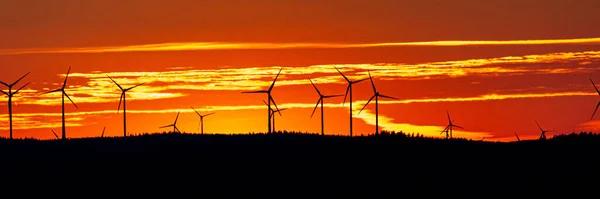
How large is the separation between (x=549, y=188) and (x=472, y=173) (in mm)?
7284

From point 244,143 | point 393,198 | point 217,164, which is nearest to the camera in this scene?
point 393,198

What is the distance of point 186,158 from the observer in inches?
4168

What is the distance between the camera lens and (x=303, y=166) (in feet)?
333

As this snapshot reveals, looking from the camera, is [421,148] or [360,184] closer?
[360,184]

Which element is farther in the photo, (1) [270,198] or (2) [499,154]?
(2) [499,154]

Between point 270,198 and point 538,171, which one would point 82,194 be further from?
point 538,171

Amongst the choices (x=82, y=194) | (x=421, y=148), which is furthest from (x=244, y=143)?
(x=82, y=194)

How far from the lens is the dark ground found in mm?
93562

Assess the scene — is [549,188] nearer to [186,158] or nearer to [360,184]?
[360,184]

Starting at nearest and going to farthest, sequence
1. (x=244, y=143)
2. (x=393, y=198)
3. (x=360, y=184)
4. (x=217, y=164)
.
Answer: (x=393, y=198), (x=360, y=184), (x=217, y=164), (x=244, y=143)

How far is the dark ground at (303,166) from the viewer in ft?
307

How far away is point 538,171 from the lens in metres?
98.6

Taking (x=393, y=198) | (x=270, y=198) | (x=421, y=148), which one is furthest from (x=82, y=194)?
(x=421, y=148)

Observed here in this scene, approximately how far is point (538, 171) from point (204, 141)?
2472cm
